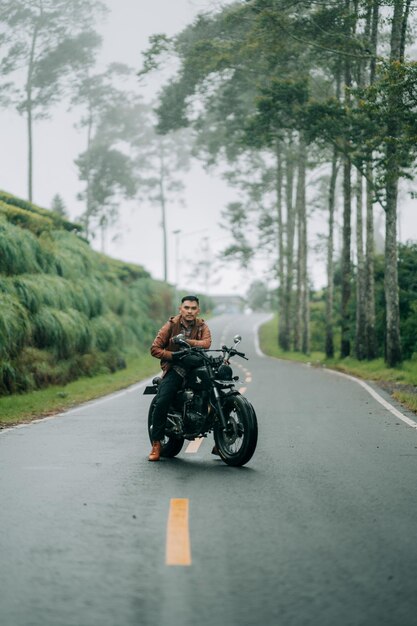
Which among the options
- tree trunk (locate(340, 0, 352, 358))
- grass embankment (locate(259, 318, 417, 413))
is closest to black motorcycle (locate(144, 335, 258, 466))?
grass embankment (locate(259, 318, 417, 413))

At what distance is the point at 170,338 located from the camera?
8781 mm

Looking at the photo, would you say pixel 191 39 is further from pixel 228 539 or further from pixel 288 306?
pixel 228 539

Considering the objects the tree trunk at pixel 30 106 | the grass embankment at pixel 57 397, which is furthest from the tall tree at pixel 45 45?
the grass embankment at pixel 57 397

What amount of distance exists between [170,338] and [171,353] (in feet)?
1.14

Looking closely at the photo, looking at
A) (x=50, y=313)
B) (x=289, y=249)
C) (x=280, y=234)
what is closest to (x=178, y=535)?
(x=50, y=313)

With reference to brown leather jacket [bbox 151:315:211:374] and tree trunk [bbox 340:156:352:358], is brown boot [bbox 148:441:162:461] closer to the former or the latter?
brown leather jacket [bbox 151:315:211:374]

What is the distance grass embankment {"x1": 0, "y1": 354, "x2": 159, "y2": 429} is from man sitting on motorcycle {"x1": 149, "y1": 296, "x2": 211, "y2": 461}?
4355mm

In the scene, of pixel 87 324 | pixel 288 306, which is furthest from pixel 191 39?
pixel 288 306

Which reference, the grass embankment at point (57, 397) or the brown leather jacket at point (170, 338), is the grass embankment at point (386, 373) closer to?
→ the brown leather jacket at point (170, 338)

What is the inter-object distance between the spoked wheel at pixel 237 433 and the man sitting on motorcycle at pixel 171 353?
0.61 m

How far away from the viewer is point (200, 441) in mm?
10367

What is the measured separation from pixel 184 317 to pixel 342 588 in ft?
15.7

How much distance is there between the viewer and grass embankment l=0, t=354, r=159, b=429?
45.2 ft

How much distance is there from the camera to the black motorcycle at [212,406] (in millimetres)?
8148
